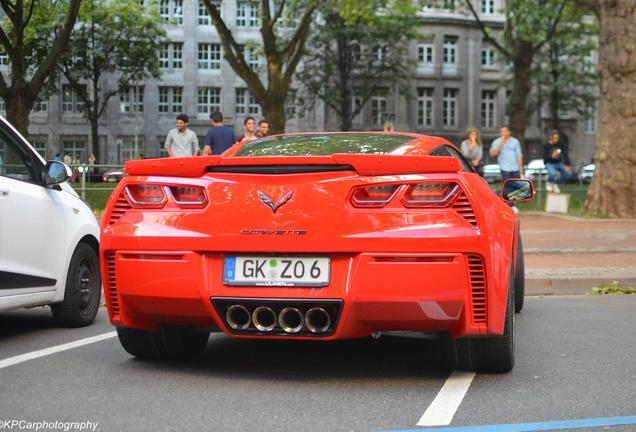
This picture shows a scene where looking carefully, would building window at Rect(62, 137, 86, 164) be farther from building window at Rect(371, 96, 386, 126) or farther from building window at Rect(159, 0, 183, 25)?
building window at Rect(371, 96, 386, 126)

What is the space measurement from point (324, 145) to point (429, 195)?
1.01 meters

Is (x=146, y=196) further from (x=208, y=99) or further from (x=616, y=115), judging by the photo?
(x=208, y=99)

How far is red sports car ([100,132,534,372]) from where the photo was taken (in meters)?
4.95

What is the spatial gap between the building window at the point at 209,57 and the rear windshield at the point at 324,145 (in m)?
65.2

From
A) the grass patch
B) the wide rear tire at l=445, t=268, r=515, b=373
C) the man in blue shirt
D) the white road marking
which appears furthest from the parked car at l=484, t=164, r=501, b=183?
the white road marking

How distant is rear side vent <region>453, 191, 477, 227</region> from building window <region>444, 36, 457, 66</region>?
69364 mm

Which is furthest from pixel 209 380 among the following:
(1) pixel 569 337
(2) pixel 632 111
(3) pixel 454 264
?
(2) pixel 632 111

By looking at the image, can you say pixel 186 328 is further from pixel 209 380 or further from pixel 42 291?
pixel 42 291

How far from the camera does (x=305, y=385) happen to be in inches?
204

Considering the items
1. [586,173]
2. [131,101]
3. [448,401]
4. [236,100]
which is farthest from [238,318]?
[236,100]

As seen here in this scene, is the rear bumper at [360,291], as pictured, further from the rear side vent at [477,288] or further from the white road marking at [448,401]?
the white road marking at [448,401]

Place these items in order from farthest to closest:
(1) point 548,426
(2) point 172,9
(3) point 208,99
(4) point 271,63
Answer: (3) point 208,99 → (2) point 172,9 → (4) point 271,63 → (1) point 548,426

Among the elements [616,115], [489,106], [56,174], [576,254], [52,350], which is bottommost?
[576,254]

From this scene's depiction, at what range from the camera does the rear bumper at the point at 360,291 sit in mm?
4934
